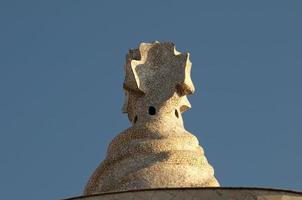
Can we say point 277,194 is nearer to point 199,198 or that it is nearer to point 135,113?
point 199,198

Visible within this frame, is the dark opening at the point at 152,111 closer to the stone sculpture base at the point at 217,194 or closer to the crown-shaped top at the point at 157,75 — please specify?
the crown-shaped top at the point at 157,75

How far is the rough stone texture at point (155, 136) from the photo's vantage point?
19641 mm

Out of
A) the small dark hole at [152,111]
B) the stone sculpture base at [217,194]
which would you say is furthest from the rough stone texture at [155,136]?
the stone sculpture base at [217,194]

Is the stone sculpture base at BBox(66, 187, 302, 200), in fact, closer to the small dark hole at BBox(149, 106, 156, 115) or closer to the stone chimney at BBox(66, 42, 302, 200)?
the stone chimney at BBox(66, 42, 302, 200)

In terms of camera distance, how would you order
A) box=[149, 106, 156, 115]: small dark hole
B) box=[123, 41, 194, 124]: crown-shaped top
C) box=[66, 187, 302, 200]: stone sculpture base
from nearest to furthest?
box=[66, 187, 302, 200]: stone sculpture base < box=[149, 106, 156, 115]: small dark hole < box=[123, 41, 194, 124]: crown-shaped top

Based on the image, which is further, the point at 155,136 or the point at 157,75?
the point at 157,75

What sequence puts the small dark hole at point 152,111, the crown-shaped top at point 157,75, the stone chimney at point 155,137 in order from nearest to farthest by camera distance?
the stone chimney at point 155,137 < the small dark hole at point 152,111 < the crown-shaped top at point 157,75

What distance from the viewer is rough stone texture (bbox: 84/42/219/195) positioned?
19.6 metres

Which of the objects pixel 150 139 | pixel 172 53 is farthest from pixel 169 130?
pixel 172 53

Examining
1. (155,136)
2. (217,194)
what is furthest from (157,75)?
(217,194)

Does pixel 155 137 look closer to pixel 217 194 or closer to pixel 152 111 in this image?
pixel 152 111

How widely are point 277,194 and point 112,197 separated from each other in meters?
2.57

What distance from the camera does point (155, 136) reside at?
67.6 ft

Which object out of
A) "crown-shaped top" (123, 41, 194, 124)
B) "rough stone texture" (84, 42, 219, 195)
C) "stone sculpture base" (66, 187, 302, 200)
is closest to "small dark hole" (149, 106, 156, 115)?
"rough stone texture" (84, 42, 219, 195)
